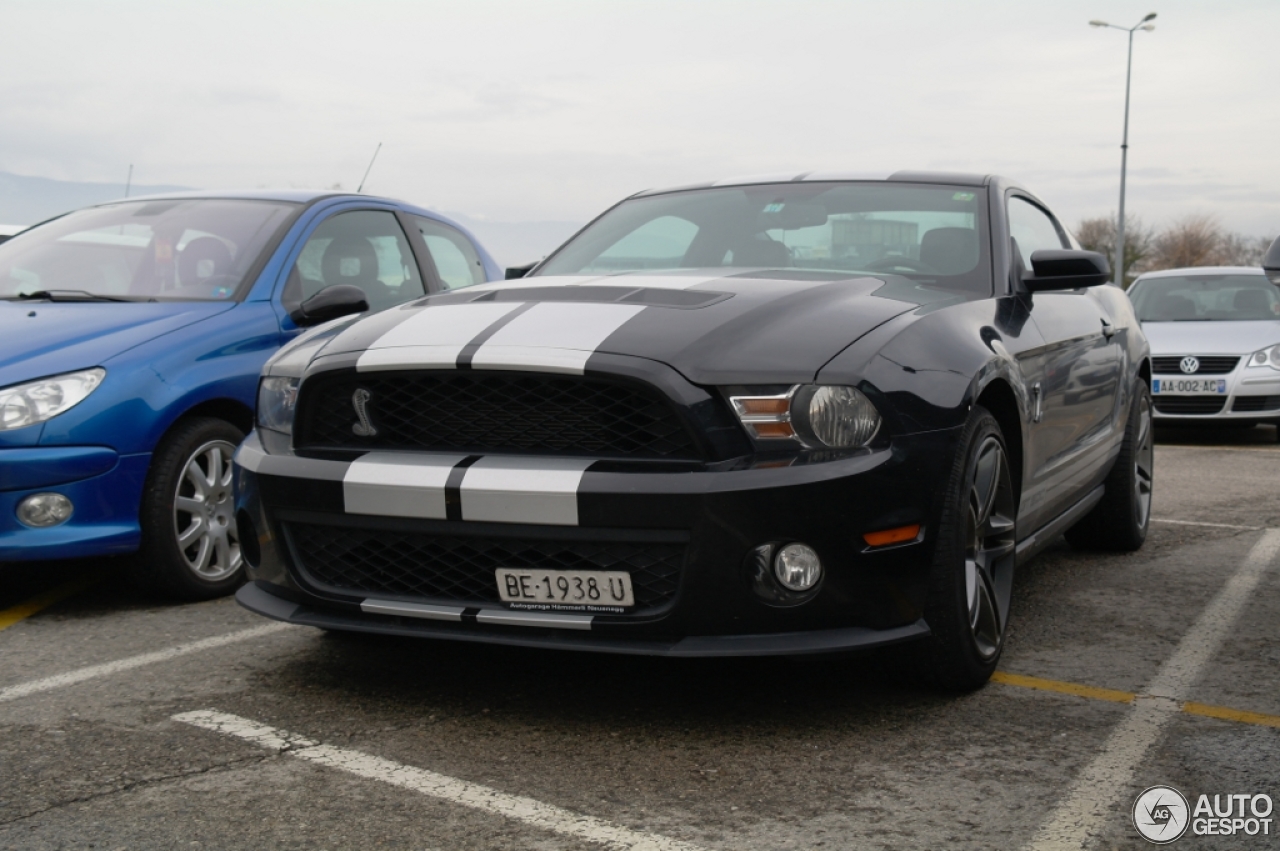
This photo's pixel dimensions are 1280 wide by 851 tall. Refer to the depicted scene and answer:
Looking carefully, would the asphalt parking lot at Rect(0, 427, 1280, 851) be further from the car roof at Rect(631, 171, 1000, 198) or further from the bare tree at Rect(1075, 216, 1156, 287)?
the bare tree at Rect(1075, 216, 1156, 287)

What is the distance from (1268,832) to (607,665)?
182cm

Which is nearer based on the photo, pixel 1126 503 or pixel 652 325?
pixel 652 325

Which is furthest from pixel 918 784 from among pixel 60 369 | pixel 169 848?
pixel 60 369

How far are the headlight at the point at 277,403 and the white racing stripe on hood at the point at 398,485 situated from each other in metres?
0.38

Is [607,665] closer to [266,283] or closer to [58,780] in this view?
[58,780]

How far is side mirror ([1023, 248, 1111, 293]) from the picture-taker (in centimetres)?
432

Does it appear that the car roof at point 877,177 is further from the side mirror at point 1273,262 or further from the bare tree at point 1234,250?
the bare tree at point 1234,250

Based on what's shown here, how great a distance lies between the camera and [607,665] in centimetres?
389

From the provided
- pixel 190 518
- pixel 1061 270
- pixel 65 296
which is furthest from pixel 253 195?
pixel 1061 270

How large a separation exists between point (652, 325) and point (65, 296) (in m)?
2.98

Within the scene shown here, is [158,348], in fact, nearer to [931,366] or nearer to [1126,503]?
[931,366]

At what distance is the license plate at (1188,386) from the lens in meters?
11.2

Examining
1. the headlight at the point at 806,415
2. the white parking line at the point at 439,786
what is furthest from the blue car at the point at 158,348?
the headlight at the point at 806,415

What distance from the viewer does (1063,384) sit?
4508mm
